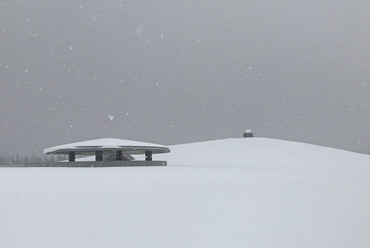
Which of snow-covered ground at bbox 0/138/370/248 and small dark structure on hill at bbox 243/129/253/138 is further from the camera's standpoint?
small dark structure on hill at bbox 243/129/253/138

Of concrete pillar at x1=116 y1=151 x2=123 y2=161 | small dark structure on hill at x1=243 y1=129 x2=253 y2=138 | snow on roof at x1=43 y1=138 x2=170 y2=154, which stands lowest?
concrete pillar at x1=116 y1=151 x2=123 y2=161

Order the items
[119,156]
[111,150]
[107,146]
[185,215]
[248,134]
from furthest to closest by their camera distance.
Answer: [248,134]
[119,156]
[111,150]
[107,146]
[185,215]

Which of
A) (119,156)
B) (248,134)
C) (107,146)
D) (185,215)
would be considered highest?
(248,134)

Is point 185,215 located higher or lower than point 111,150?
lower

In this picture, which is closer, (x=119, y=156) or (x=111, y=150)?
(x=111, y=150)

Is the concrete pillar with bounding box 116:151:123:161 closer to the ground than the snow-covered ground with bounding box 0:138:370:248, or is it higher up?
higher up

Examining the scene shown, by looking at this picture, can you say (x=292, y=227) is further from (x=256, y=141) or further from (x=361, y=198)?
(x=256, y=141)

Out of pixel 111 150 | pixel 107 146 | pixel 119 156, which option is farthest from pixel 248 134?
pixel 107 146

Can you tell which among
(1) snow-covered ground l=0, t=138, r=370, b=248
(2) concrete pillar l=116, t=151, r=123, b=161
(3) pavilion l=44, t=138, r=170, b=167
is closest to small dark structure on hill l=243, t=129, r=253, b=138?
(3) pavilion l=44, t=138, r=170, b=167

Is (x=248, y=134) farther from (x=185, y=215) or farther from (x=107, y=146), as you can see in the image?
(x=185, y=215)

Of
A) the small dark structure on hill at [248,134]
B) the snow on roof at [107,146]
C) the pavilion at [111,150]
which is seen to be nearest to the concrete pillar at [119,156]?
the pavilion at [111,150]

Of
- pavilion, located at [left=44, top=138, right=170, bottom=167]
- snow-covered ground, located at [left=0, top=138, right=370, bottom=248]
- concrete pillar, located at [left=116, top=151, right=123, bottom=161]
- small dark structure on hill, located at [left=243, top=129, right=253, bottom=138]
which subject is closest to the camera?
snow-covered ground, located at [left=0, top=138, right=370, bottom=248]

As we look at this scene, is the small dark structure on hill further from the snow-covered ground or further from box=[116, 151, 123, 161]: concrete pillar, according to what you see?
the snow-covered ground

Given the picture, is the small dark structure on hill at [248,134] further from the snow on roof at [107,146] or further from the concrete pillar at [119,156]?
the concrete pillar at [119,156]
